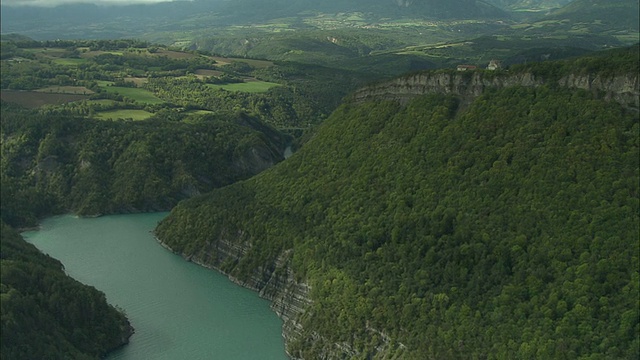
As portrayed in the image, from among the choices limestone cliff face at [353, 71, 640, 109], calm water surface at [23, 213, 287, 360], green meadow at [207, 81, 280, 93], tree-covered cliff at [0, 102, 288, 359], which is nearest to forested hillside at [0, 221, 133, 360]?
calm water surface at [23, 213, 287, 360]

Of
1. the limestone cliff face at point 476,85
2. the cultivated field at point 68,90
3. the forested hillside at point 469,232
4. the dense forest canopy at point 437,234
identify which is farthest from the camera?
the cultivated field at point 68,90

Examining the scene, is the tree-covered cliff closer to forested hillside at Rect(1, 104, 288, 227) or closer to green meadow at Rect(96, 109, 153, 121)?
forested hillside at Rect(1, 104, 288, 227)

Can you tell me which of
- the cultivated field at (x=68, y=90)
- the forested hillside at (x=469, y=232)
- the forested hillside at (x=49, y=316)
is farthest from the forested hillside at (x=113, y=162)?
the forested hillside at (x=49, y=316)

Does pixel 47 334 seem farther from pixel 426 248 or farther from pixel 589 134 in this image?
pixel 589 134

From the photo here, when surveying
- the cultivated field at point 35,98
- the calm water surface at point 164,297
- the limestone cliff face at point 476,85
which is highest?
the limestone cliff face at point 476,85

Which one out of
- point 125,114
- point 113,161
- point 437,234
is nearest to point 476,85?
point 437,234

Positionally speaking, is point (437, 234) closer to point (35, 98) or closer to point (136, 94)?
point (35, 98)

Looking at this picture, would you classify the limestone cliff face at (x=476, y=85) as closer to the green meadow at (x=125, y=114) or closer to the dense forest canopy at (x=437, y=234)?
the dense forest canopy at (x=437, y=234)
